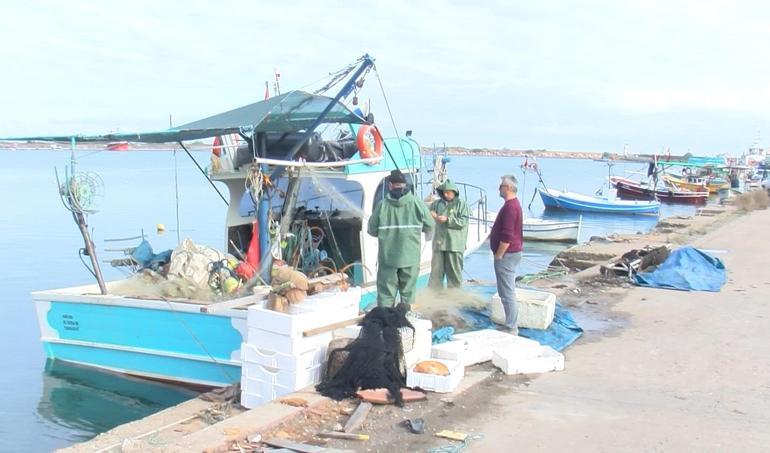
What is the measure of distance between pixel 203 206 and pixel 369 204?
32.2 meters

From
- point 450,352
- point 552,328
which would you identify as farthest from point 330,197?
point 450,352

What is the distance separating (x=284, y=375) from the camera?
601 centimetres

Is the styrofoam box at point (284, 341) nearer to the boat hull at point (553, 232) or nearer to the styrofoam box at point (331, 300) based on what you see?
the styrofoam box at point (331, 300)

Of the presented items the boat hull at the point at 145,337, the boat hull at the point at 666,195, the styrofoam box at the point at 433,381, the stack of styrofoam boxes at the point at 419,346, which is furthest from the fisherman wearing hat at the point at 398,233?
the boat hull at the point at 666,195

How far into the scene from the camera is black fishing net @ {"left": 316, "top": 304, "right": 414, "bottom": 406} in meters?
5.84

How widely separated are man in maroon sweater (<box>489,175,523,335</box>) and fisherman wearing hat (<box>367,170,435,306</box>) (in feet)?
2.43

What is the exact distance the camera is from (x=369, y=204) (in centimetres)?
1067

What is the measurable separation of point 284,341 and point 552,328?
11.3 feet

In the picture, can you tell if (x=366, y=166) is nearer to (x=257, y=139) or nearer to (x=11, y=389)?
(x=257, y=139)

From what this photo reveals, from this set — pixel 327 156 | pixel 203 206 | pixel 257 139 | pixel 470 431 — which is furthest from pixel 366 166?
pixel 203 206

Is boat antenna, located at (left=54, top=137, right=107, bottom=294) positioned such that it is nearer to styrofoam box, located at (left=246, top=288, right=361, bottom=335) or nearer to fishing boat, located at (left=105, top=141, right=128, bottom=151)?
fishing boat, located at (left=105, top=141, right=128, bottom=151)

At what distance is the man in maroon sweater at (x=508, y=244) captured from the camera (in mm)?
7613

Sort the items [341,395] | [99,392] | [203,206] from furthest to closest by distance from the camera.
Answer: [203,206]
[99,392]
[341,395]

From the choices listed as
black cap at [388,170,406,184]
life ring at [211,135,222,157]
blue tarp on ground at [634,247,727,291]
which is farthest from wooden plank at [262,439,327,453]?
blue tarp on ground at [634,247,727,291]
